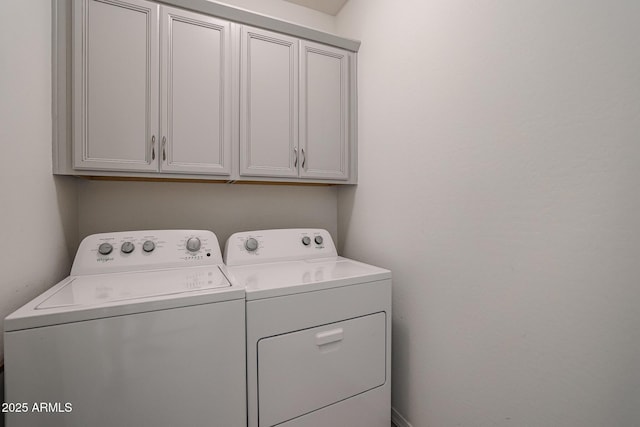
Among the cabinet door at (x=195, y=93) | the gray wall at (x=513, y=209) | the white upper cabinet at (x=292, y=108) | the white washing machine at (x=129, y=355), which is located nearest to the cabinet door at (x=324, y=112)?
the white upper cabinet at (x=292, y=108)

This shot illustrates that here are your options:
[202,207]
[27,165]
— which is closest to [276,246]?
[202,207]

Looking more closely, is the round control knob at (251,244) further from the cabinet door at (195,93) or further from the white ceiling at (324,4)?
the white ceiling at (324,4)

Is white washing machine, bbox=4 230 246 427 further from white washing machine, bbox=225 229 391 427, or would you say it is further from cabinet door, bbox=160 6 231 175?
cabinet door, bbox=160 6 231 175

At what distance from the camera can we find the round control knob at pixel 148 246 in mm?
1300

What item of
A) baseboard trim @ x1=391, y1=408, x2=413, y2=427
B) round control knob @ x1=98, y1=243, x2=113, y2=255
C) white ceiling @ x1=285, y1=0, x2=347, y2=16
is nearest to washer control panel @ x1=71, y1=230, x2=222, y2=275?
round control knob @ x1=98, y1=243, x2=113, y2=255

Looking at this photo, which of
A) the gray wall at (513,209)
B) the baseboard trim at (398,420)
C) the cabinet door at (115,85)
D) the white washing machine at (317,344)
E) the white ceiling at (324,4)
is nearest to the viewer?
the gray wall at (513,209)

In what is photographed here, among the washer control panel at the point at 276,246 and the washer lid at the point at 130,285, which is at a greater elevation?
the washer control panel at the point at 276,246

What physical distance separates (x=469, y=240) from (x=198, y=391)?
3.68 feet

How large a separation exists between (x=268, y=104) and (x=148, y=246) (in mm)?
963

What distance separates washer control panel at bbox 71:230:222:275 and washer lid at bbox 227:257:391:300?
201mm

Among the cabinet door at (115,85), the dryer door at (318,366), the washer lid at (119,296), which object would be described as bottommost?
the dryer door at (318,366)

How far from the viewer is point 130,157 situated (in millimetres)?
1286

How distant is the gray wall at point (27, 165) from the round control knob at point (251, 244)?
2.65 feet

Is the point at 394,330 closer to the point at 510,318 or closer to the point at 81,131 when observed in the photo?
the point at 510,318
